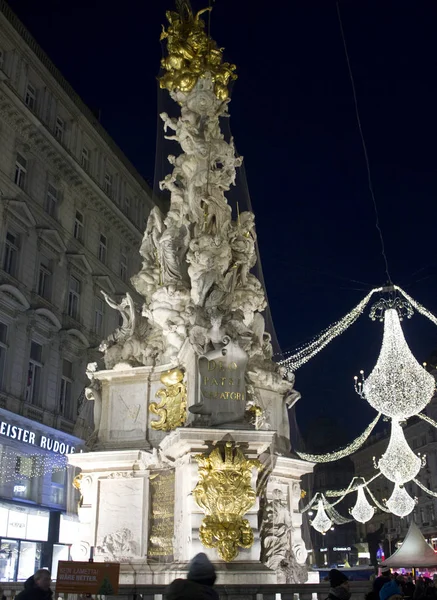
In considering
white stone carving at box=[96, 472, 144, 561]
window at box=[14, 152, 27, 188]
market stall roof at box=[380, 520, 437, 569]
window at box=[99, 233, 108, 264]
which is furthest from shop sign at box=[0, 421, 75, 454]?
market stall roof at box=[380, 520, 437, 569]

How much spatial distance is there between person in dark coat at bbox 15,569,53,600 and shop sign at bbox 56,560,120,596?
33cm

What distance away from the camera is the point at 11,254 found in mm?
25000

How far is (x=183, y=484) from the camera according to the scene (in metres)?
10.7

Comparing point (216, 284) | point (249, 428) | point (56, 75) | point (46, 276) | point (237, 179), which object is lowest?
point (249, 428)

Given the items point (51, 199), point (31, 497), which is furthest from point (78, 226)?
point (31, 497)

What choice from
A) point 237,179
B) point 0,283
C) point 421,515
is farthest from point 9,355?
point 421,515

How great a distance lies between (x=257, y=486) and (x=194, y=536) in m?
1.43

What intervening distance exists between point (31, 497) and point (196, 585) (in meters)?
22.3

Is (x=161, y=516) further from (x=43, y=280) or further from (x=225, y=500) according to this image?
(x=43, y=280)

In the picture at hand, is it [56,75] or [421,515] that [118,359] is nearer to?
[56,75]

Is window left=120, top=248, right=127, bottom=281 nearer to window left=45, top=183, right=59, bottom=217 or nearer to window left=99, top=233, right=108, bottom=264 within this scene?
window left=99, top=233, right=108, bottom=264

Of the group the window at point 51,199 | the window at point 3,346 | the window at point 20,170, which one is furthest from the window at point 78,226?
the window at point 3,346

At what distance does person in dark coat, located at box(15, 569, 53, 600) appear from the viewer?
557 cm

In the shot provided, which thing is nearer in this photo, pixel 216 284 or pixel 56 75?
pixel 216 284
